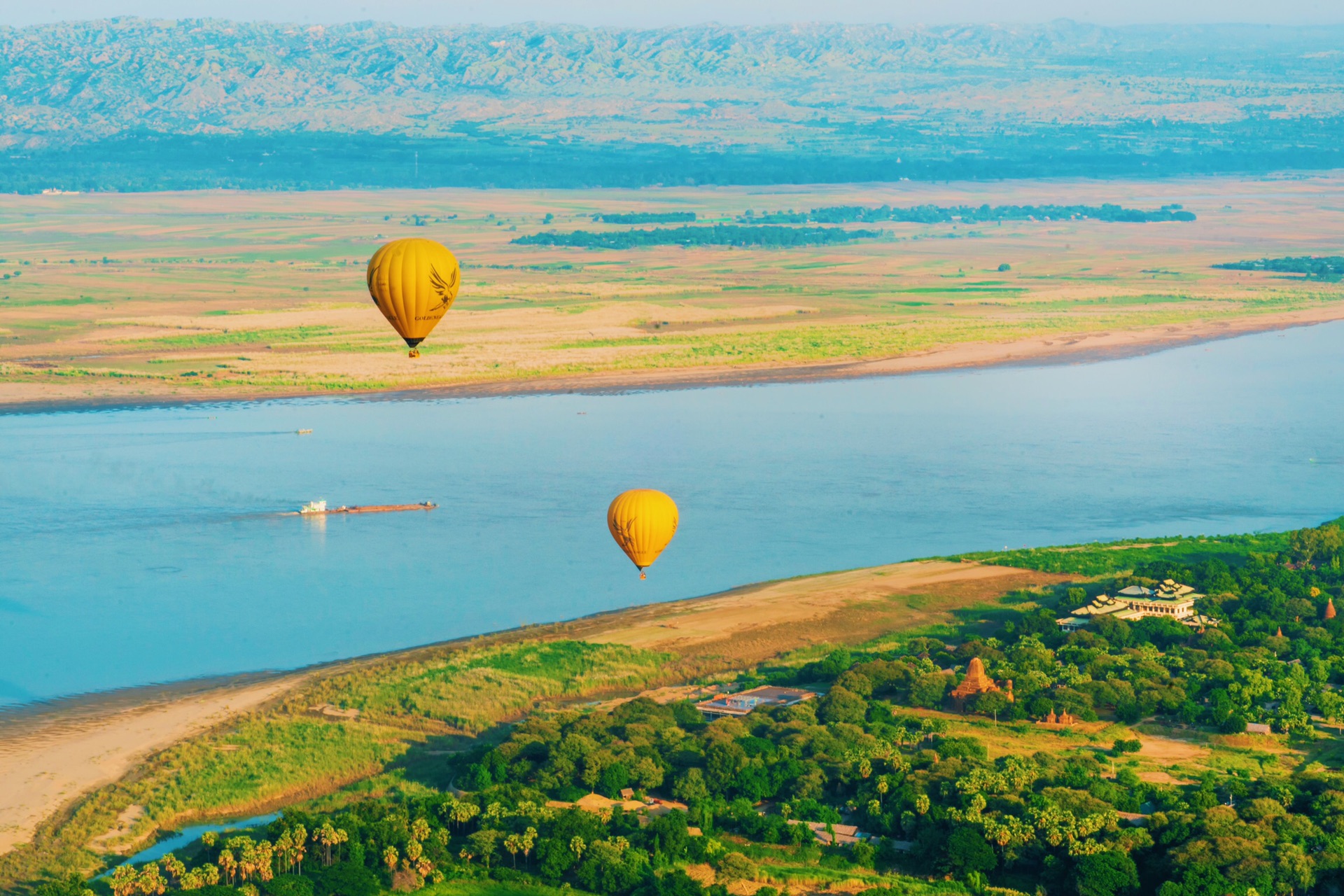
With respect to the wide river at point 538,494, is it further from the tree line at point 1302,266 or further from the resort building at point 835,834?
the tree line at point 1302,266

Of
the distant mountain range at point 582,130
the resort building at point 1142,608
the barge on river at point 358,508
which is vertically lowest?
the resort building at point 1142,608

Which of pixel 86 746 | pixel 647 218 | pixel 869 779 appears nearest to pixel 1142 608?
pixel 869 779

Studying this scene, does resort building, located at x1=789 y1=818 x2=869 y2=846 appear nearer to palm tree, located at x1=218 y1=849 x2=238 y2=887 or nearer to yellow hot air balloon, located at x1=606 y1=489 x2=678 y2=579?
yellow hot air balloon, located at x1=606 y1=489 x2=678 y2=579

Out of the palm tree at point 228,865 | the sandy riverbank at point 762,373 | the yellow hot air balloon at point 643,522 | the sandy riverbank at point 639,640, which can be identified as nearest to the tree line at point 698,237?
→ the sandy riverbank at point 762,373

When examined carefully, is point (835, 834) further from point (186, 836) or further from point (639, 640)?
point (639, 640)

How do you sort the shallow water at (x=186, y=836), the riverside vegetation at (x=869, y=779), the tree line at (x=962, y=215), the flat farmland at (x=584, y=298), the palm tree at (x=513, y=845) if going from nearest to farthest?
the riverside vegetation at (x=869, y=779) < the palm tree at (x=513, y=845) < the shallow water at (x=186, y=836) < the flat farmland at (x=584, y=298) < the tree line at (x=962, y=215)

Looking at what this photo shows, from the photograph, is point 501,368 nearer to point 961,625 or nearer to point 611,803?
point 961,625
